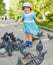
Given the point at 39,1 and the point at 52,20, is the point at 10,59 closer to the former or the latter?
the point at 52,20

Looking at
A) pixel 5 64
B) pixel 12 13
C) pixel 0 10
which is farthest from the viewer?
pixel 0 10

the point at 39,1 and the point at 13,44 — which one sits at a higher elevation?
the point at 13,44

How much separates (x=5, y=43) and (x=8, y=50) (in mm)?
491

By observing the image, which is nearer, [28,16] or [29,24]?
[28,16]

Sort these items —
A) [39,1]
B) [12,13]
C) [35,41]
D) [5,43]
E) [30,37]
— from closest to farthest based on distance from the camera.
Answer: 1. [5,43]
2. [30,37]
3. [35,41]
4. [39,1]
5. [12,13]

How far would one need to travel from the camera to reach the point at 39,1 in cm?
4178

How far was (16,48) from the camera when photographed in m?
9.59

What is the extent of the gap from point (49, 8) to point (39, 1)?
2.15m

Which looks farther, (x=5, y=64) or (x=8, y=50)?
(x=8, y=50)

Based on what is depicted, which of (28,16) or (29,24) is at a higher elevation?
(28,16)

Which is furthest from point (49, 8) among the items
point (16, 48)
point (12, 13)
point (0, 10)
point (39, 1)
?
point (0, 10)

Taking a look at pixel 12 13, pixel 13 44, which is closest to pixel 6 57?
pixel 13 44

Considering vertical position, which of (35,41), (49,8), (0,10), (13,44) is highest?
(13,44)

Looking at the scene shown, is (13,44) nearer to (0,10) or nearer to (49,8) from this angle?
(49,8)
